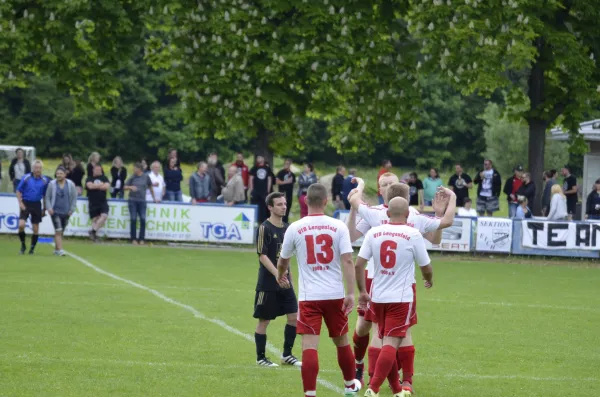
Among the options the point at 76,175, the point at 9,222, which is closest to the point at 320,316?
the point at 9,222

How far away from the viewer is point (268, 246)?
1131 cm

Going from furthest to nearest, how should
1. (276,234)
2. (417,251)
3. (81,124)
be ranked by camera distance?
1. (81,124)
2. (276,234)
3. (417,251)

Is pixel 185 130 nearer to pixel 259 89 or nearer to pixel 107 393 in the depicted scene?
pixel 259 89

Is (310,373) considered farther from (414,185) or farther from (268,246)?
(414,185)

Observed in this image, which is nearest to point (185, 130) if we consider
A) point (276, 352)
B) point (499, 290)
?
point (499, 290)

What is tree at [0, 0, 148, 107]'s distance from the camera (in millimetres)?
31609

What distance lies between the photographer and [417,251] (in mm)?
9328

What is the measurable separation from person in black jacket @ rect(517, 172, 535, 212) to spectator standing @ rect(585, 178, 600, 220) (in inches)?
86.2

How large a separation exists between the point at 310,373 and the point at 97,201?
20150 millimetres

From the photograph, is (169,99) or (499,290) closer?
(499,290)

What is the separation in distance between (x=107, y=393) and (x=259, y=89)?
22.9 metres

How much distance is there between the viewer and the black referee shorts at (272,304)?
37.6ft

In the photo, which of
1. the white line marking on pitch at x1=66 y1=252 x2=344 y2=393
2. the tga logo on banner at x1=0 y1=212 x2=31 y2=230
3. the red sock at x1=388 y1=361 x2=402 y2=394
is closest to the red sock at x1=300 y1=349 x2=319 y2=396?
the red sock at x1=388 y1=361 x2=402 y2=394

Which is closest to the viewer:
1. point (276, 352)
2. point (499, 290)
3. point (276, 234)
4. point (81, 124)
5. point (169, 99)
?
point (276, 234)
